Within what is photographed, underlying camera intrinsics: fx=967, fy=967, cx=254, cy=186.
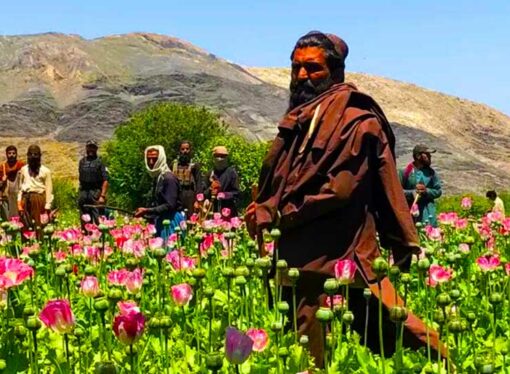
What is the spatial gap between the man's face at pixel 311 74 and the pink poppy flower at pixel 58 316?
1716 millimetres

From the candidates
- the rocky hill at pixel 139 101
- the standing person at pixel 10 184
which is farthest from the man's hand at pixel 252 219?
the rocky hill at pixel 139 101

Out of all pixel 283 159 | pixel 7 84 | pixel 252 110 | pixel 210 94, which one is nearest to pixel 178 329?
pixel 283 159

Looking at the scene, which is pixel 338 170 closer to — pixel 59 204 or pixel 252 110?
pixel 59 204

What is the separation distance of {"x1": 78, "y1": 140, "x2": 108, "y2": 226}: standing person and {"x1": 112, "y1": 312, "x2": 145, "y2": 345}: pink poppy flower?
28.7 feet

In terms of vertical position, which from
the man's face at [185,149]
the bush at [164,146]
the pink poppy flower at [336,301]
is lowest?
the bush at [164,146]

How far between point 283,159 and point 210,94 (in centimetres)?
5272

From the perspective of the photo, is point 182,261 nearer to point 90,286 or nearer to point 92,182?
point 90,286

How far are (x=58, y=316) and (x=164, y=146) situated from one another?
25872mm

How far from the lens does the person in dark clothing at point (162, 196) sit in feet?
27.3

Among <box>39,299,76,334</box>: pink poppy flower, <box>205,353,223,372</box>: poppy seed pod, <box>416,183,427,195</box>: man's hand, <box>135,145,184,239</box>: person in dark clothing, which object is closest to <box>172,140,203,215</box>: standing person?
<box>135,145,184,239</box>: person in dark clothing

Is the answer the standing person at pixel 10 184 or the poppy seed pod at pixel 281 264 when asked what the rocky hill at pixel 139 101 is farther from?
the poppy seed pod at pixel 281 264

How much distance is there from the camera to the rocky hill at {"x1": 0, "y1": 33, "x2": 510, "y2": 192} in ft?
158

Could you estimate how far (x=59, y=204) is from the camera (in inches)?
1027

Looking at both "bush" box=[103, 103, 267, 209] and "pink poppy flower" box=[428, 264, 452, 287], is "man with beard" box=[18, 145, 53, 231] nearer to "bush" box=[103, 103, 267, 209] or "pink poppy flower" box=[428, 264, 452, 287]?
"pink poppy flower" box=[428, 264, 452, 287]
